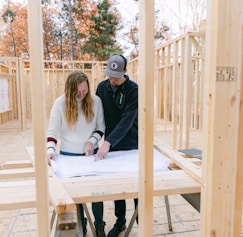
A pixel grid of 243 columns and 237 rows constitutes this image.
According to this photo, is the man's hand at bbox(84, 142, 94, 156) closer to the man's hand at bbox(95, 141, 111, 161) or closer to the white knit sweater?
the white knit sweater

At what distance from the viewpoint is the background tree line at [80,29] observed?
558 inches

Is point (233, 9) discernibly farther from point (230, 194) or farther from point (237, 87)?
point (230, 194)

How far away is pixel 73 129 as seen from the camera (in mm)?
1954

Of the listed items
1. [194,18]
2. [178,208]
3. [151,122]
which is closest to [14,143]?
[178,208]

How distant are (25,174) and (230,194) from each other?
1168 mm

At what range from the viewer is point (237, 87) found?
1067 mm

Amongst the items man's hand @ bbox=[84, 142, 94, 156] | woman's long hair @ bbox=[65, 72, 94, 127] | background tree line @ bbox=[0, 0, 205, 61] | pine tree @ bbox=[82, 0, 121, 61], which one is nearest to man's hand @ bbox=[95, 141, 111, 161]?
man's hand @ bbox=[84, 142, 94, 156]

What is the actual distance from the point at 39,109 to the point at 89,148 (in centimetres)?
104

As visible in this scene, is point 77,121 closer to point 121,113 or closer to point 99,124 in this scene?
point 99,124

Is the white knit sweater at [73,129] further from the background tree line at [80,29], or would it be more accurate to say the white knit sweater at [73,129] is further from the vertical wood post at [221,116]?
the background tree line at [80,29]

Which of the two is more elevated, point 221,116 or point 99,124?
point 221,116

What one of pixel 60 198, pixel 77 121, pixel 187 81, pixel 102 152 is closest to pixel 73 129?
pixel 77 121

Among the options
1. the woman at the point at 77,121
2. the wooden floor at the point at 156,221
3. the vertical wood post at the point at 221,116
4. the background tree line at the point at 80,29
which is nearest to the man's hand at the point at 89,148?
the woman at the point at 77,121

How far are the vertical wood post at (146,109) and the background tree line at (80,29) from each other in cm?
1317
